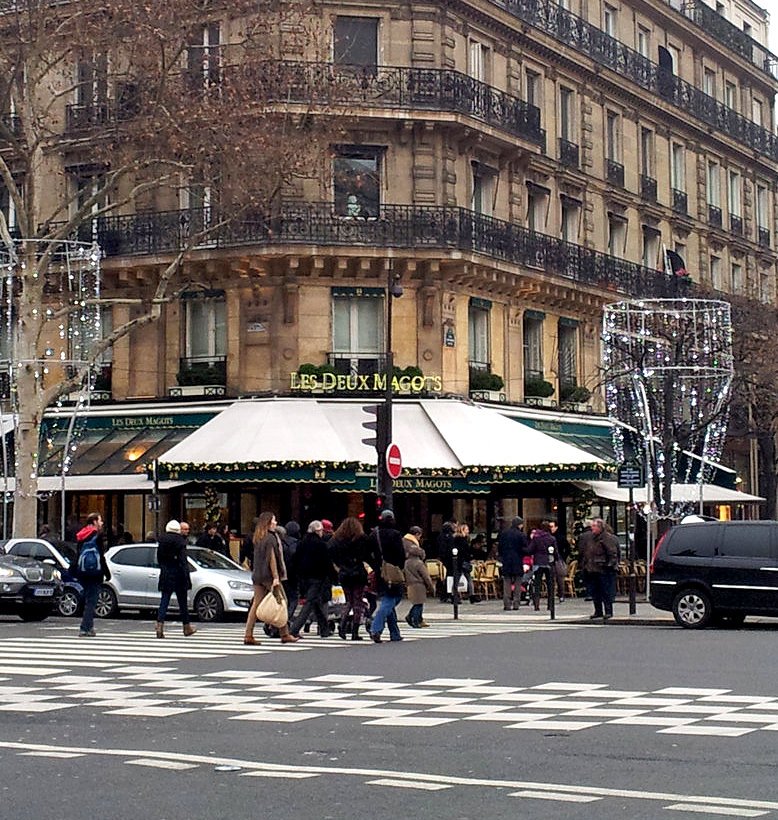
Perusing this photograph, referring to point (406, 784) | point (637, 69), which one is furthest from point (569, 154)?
point (406, 784)

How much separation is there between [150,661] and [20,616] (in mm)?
10041

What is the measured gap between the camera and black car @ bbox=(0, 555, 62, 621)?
88.5 ft

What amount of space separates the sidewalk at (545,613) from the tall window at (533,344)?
31.2 ft

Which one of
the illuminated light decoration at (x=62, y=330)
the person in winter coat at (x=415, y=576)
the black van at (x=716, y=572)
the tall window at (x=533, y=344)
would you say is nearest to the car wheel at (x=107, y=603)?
the person in winter coat at (x=415, y=576)

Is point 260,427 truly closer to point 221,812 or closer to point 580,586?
point 580,586

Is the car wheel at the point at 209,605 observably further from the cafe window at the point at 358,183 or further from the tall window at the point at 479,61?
the tall window at the point at 479,61

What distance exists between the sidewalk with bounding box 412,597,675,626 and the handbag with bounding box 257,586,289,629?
686cm

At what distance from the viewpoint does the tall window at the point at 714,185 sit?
53312 mm

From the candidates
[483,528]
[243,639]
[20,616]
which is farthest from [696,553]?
[483,528]

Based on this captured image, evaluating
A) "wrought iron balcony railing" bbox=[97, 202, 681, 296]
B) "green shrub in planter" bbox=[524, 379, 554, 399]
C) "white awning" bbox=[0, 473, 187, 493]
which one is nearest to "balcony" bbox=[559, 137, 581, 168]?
"wrought iron balcony railing" bbox=[97, 202, 681, 296]

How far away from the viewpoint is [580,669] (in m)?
17.7

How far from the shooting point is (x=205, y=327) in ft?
129

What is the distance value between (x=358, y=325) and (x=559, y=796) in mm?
29255

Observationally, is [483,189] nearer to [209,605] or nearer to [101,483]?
[101,483]
